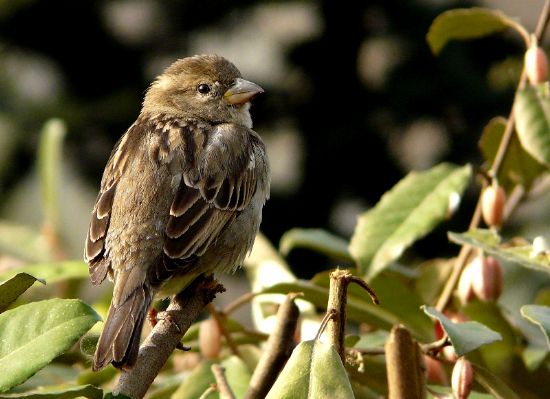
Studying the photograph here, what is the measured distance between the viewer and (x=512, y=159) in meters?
2.73

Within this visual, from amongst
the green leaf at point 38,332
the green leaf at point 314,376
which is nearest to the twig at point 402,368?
the green leaf at point 314,376

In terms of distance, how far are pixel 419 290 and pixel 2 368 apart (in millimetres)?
1371

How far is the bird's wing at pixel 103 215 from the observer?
108 inches

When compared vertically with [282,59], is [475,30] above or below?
above

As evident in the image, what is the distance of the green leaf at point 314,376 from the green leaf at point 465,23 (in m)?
1.41

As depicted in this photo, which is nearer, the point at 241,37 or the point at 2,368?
the point at 2,368

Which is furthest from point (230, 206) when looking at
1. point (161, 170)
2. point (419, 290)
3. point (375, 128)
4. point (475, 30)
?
point (375, 128)

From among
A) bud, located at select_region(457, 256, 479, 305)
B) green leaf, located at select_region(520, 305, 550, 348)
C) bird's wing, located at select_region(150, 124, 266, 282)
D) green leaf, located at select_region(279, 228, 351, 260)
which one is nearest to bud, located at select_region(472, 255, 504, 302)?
bud, located at select_region(457, 256, 479, 305)

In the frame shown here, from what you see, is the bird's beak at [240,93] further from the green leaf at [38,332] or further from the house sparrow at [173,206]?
the green leaf at [38,332]

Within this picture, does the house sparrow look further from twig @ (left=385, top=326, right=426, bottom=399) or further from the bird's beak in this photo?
twig @ (left=385, top=326, right=426, bottom=399)

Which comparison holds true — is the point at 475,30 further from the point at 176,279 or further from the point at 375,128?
the point at 375,128

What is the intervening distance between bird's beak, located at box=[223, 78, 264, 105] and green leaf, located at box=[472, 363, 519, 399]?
1.77 metres

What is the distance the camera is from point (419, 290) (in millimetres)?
2766

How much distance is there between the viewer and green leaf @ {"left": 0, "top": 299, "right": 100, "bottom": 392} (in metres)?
1.65
